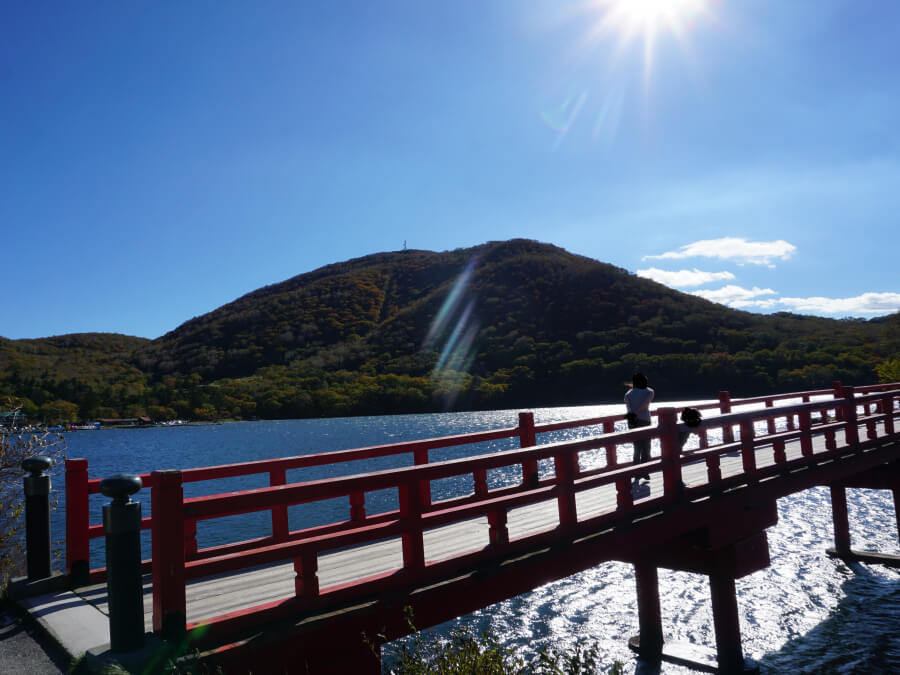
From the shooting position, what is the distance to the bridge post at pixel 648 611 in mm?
11023

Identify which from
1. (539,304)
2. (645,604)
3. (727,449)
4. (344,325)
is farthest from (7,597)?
(344,325)

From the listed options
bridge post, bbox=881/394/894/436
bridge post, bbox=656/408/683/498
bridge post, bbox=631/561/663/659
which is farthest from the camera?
bridge post, bbox=881/394/894/436

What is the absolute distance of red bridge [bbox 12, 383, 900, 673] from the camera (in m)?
4.17

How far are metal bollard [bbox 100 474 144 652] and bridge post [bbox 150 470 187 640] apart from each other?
0.11 meters

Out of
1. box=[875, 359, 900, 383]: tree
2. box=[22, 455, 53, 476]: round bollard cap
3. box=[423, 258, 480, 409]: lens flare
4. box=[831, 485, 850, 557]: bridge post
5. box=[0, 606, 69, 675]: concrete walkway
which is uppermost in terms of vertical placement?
box=[423, 258, 480, 409]: lens flare

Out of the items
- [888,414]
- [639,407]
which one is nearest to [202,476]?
[639,407]

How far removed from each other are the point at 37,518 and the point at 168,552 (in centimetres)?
288

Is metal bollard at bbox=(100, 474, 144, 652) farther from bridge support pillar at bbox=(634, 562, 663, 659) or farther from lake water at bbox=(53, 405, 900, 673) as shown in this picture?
bridge support pillar at bbox=(634, 562, 663, 659)

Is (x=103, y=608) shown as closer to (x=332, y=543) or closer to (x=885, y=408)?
(x=332, y=543)

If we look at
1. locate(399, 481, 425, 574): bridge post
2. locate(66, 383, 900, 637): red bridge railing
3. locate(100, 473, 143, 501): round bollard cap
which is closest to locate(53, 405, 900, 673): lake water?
locate(66, 383, 900, 637): red bridge railing

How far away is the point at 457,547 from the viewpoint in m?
6.88

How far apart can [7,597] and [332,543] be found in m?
3.31

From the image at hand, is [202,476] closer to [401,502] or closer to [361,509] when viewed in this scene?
[361,509]

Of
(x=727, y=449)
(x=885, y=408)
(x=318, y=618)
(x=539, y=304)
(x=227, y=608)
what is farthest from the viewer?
(x=539, y=304)
